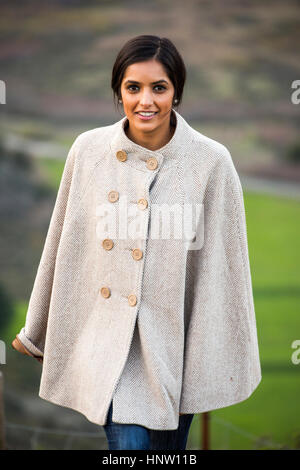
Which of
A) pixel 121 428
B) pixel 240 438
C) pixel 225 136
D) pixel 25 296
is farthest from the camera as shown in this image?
pixel 225 136

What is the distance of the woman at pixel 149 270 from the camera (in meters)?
2.47

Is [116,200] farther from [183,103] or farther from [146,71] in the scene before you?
[183,103]

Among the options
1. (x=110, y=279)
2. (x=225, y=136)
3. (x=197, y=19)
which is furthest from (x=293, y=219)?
(x=110, y=279)

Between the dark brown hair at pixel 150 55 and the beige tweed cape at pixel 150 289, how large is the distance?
7.4 inches

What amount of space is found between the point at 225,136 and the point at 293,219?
1003 millimetres

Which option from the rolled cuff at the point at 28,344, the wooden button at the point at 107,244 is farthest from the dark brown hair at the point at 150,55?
the rolled cuff at the point at 28,344

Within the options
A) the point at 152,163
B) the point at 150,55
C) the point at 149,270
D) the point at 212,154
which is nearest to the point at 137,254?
the point at 149,270

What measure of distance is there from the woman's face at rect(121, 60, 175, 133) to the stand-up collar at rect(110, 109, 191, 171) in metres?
0.07

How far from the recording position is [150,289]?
2514 mm

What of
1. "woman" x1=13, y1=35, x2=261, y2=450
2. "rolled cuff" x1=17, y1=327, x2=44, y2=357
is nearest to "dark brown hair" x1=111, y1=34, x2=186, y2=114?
"woman" x1=13, y1=35, x2=261, y2=450

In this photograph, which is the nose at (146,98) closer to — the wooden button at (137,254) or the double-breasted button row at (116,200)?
the double-breasted button row at (116,200)

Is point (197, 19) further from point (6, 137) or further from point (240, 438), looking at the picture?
point (240, 438)

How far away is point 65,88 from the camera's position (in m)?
6.90

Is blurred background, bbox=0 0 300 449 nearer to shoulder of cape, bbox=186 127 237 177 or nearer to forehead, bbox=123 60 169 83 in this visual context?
shoulder of cape, bbox=186 127 237 177
